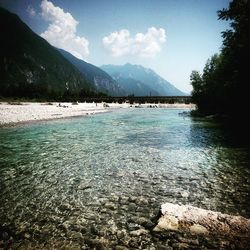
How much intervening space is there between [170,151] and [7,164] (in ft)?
35.7

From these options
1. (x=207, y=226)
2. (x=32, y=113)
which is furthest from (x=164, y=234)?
(x=32, y=113)

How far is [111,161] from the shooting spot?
15438 mm

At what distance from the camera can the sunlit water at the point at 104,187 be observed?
24.9 ft

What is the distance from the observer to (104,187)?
435 inches

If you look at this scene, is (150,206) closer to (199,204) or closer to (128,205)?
(128,205)

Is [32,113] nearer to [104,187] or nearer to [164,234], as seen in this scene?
[104,187]

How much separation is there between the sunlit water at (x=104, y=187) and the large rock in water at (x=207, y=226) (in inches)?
33.8

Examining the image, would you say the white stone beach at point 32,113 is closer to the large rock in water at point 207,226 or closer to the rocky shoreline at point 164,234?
the rocky shoreline at point 164,234

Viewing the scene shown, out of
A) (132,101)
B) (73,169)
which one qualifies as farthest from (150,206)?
(132,101)

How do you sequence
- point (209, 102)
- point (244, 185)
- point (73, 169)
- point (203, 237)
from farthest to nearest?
point (209, 102)
point (73, 169)
point (244, 185)
point (203, 237)

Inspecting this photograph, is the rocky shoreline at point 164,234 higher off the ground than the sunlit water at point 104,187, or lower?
higher

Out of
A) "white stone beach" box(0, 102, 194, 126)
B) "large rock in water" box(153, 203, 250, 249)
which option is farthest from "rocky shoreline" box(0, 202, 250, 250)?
"white stone beach" box(0, 102, 194, 126)

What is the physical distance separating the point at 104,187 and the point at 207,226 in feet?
16.6

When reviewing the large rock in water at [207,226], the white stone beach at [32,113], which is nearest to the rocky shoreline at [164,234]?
the large rock in water at [207,226]
